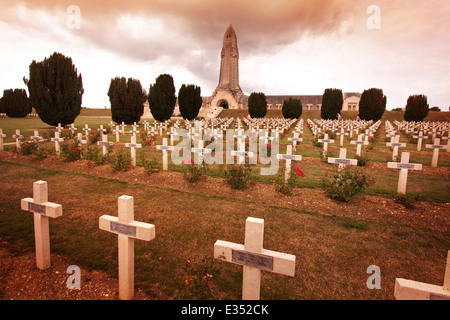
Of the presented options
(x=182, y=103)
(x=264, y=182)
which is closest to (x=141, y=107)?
(x=182, y=103)

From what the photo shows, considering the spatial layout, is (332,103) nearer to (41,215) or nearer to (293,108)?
(293,108)

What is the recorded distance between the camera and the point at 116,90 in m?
22.4

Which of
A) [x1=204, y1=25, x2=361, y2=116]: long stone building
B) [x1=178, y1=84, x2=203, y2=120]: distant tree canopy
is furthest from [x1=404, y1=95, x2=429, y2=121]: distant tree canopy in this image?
[x1=178, y1=84, x2=203, y2=120]: distant tree canopy

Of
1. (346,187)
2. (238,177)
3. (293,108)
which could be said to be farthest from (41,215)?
(293,108)

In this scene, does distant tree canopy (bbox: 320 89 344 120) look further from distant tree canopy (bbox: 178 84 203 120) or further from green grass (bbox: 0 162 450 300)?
green grass (bbox: 0 162 450 300)

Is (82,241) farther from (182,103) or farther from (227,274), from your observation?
(182,103)

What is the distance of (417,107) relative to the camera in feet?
93.6

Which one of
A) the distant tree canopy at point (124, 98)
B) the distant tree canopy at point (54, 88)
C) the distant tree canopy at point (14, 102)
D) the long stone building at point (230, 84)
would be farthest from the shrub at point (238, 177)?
the long stone building at point (230, 84)

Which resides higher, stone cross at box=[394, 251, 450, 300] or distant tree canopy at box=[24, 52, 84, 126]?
distant tree canopy at box=[24, 52, 84, 126]

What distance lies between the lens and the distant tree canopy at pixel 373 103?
28656 millimetres

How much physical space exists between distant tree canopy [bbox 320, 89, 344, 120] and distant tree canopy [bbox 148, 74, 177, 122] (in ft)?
62.9

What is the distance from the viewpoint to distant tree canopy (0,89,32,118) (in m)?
31.5

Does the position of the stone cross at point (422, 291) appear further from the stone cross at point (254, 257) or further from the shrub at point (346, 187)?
the shrub at point (346, 187)

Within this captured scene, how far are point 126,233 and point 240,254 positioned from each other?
45.5 inches
